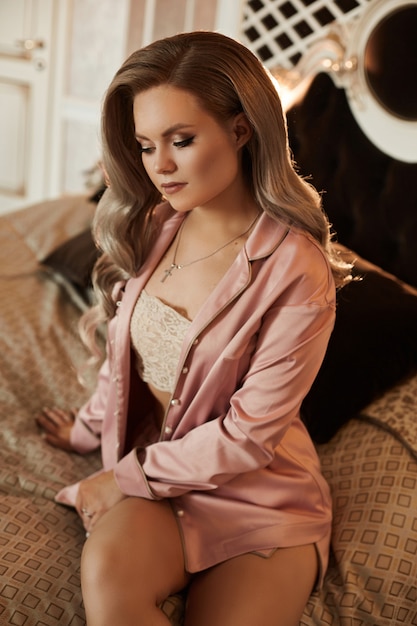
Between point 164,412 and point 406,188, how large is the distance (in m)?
1.20

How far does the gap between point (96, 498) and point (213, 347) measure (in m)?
0.43

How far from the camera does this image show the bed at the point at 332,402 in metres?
1.44

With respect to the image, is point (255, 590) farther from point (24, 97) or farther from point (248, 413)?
point (24, 97)

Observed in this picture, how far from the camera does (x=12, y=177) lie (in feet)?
16.3

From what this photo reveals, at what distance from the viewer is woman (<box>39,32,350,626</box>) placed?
1301 mm

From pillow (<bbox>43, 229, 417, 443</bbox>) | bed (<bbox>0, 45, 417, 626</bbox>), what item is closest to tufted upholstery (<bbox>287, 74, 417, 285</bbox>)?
bed (<bbox>0, 45, 417, 626</bbox>)

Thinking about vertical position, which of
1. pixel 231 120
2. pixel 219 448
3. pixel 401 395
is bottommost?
pixel 401 395

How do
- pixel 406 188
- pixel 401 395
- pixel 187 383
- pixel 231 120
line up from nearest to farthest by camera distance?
1. pixel 231 120
2. pixel 187 383
3. pixel 401 395
4. pixel 406 188

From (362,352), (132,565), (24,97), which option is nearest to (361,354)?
(362,352)

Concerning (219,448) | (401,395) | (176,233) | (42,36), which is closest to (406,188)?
(401,395)

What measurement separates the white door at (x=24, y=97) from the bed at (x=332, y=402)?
2.02 metres

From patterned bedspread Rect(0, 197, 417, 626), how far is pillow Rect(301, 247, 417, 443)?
5 centimetres

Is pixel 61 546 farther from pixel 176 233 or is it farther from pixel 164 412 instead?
pixel 176 233

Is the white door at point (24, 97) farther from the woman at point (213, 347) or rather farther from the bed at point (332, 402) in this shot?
the woman at point (213, 347)
